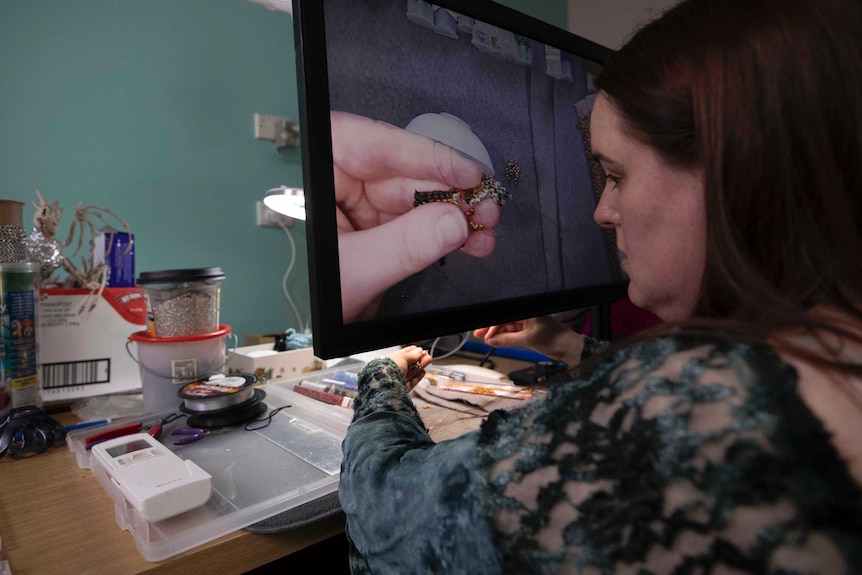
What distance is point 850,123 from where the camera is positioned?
0.34 meters

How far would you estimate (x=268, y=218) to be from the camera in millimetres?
1743

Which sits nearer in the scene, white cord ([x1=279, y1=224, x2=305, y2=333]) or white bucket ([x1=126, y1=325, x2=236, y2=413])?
white bucket ([x1=126, y1=325, x2=236, y2=413])

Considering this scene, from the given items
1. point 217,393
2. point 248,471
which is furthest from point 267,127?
point 248,471

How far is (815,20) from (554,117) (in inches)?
16.2

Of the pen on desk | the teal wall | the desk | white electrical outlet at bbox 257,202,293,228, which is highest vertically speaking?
the teal wall

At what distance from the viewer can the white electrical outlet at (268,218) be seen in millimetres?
1729

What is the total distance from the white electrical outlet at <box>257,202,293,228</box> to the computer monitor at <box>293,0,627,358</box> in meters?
1.22

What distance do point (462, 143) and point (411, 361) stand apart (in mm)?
311

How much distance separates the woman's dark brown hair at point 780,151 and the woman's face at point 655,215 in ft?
0.15

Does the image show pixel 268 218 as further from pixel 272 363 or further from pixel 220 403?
pixel 220 403

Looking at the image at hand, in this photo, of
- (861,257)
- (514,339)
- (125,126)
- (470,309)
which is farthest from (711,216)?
(125,126)

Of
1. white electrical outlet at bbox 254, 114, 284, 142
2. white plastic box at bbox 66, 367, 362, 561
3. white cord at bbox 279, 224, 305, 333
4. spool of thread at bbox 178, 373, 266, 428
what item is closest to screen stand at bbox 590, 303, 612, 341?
white plastic box at bbox 66, 367, 362, 561

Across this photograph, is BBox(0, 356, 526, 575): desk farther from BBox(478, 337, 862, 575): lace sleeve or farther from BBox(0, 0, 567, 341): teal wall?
BBox(0, 0, 567, 341): teal wall

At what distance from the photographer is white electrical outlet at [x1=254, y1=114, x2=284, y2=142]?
1687 millimetres
